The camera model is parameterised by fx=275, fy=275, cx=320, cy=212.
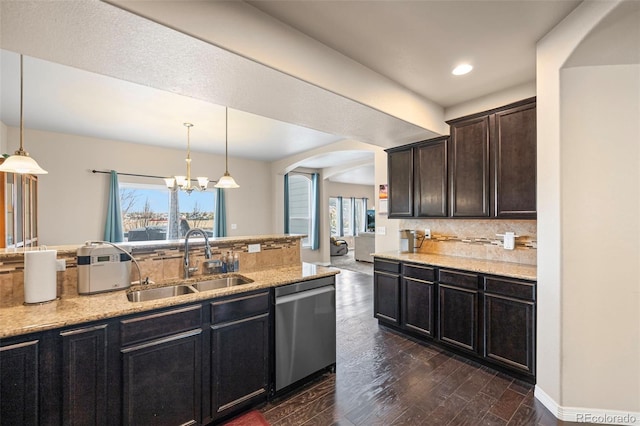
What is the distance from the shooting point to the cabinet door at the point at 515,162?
2.62 m

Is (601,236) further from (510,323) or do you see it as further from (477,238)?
(477,238)

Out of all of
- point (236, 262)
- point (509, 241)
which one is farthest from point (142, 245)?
point (509, 241)

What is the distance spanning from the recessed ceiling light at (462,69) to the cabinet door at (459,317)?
210 centimetres

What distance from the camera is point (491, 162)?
2920 mm

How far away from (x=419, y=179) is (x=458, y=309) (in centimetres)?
164

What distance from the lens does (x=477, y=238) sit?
11.2ft

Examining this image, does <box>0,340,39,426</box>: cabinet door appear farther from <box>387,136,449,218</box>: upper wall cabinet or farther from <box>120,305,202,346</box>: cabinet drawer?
<box>387,136,449,218</box>: upper wall cabinet

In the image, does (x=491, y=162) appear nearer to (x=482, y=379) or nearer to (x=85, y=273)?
(x=482, y=379)

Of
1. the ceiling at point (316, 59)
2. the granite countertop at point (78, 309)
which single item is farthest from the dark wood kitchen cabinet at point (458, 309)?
the granite countertop at point (78, 309)

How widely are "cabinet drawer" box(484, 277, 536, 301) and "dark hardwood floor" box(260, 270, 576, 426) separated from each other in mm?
767

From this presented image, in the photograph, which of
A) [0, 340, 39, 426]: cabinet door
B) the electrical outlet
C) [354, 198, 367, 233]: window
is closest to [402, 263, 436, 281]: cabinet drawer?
the electrical outlet

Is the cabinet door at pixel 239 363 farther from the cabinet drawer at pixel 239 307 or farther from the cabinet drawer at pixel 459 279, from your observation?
the cabinet drawer at pixel 459 279

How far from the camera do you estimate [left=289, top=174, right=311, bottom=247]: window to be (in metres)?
8.23

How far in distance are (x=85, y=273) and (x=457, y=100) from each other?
12.7 ft
